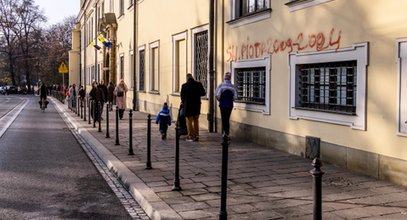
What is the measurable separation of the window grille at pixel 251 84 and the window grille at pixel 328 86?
5.82ft

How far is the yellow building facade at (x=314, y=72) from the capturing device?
7652 mm

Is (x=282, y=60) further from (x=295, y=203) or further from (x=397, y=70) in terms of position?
(x=295, y=203)

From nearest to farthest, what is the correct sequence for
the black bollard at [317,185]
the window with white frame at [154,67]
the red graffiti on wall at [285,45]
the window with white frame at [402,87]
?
the black bollard at [317,185]
the window with white frame at [402,87]
the red graffiti on wall at [285,45]
the window with white frame at [154,67]

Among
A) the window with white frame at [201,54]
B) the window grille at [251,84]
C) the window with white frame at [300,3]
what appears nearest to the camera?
the window with white frame at [300,3]

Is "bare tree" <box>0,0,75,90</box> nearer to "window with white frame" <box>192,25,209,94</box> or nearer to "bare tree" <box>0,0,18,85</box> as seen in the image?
"bare tree" <box>0,0,18,85</box>

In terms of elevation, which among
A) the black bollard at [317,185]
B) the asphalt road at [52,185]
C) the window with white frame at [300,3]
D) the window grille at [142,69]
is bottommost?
the asphalt road at [52,185]

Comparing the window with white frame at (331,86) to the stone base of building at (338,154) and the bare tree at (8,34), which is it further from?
the bare tree at (8,34)

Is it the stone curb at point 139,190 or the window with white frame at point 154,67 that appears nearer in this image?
the stone curb at point 139,190

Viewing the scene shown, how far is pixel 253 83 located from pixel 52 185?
6293mm

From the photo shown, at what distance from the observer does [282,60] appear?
10969 mm

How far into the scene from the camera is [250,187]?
733 cm

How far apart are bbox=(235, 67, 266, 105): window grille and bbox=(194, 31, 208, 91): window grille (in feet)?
8.11

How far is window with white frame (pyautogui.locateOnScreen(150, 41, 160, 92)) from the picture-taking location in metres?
22.0

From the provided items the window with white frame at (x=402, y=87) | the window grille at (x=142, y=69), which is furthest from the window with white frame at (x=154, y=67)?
the window with white frame at (x=402, y=87)
